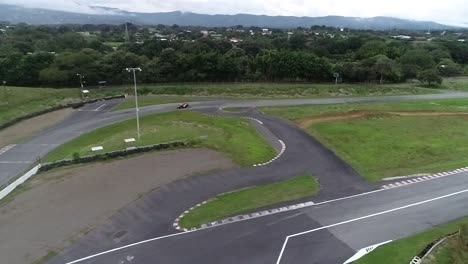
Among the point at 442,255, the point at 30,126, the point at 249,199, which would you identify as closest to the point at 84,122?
the point at 30,126

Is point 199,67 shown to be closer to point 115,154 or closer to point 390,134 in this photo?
point 390,134

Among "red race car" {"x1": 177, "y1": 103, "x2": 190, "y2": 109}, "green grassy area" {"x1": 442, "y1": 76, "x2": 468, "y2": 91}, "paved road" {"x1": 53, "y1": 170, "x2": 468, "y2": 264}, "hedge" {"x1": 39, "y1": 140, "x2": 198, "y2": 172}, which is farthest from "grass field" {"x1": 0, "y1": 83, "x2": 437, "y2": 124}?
"paved road" {"x1": 53, "y1": 170, "x2": 468, "y2": 264}

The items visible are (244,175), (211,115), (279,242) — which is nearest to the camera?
(279,242)

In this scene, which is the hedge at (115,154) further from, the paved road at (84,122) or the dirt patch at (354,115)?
the dirt patch at (354,115)

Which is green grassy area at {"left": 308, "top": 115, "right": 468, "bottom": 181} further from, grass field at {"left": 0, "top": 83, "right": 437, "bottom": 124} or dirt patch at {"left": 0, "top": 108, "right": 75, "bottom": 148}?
dirt patch at {"left": 0, "top": 108, "right": 75, "bottom": 148}

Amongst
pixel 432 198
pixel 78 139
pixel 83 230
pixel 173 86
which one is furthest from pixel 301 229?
pixel 173 86

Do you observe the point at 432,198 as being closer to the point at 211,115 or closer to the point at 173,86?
the point at 211,115
